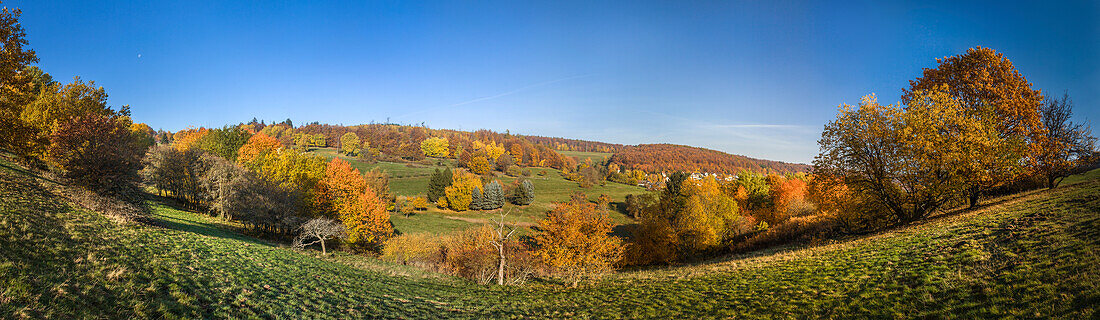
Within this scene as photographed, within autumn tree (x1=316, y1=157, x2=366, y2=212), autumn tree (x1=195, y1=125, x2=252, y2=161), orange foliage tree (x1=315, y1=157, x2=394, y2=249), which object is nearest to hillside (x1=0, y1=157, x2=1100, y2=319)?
orange foliage tree (x1=315, y1=157, x2=394, y2=249)

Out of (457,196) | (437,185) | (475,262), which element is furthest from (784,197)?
(437,185)

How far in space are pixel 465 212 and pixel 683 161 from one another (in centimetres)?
12748

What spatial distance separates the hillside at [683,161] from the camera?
548ft

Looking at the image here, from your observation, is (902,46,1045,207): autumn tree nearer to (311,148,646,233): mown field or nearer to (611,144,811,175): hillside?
(311,148,646,233): mown field

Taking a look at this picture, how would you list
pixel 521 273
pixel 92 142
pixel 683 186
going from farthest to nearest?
pixel 683 186 < pixel 521 273 < pixel 92 142

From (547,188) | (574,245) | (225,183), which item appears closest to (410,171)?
(547,188)

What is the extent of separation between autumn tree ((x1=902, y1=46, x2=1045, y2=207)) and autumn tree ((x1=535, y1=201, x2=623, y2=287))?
73.5ft

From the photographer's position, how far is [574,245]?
2864cm

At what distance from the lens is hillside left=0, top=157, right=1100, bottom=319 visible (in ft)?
27.0

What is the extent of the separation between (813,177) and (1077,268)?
15.9 metres

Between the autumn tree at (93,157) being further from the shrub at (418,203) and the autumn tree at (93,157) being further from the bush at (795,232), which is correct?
the shrub at (418,203)

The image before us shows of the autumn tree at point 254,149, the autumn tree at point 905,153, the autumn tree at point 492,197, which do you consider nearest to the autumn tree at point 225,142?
the autumn tree at point 254,149

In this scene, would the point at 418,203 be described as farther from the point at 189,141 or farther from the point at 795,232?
the point at 795,232

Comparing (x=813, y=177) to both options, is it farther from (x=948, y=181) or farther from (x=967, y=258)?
(x=967, y=258)
